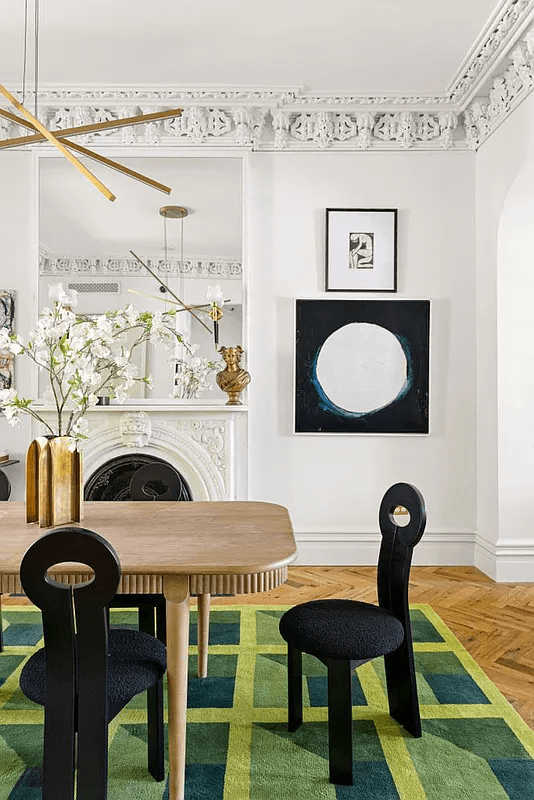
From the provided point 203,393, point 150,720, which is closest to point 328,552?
point 203,393

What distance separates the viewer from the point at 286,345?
454cm

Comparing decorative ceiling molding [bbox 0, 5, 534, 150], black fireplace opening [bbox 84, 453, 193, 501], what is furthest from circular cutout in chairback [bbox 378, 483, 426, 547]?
decorative ceiling molding [bbox 0, 5, 534, 150]

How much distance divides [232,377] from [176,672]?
2.64m

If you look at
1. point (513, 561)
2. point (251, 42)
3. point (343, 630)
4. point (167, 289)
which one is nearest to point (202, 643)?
point (343, 630)

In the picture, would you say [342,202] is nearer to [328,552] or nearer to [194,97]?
[194,97]

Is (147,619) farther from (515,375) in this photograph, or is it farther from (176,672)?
(515,375)

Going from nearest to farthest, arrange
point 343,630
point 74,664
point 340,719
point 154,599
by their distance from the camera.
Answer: point 74,664
point 340,719
point 343,630
point 154,599

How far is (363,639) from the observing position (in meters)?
2.03

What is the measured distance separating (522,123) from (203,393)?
97.6 inches

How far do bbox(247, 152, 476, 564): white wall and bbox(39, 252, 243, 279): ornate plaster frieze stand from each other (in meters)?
0.31

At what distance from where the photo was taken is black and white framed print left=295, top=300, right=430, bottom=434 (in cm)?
452

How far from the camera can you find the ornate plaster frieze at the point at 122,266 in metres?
4.40

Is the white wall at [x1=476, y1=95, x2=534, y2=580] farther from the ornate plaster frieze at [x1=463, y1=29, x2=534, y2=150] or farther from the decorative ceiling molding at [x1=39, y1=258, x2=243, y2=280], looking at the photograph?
the decorative ceiling molding at [x1=39, y1=258, x2=243, y2=280]

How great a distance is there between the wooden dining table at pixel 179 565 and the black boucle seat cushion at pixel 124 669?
0.23 ft
